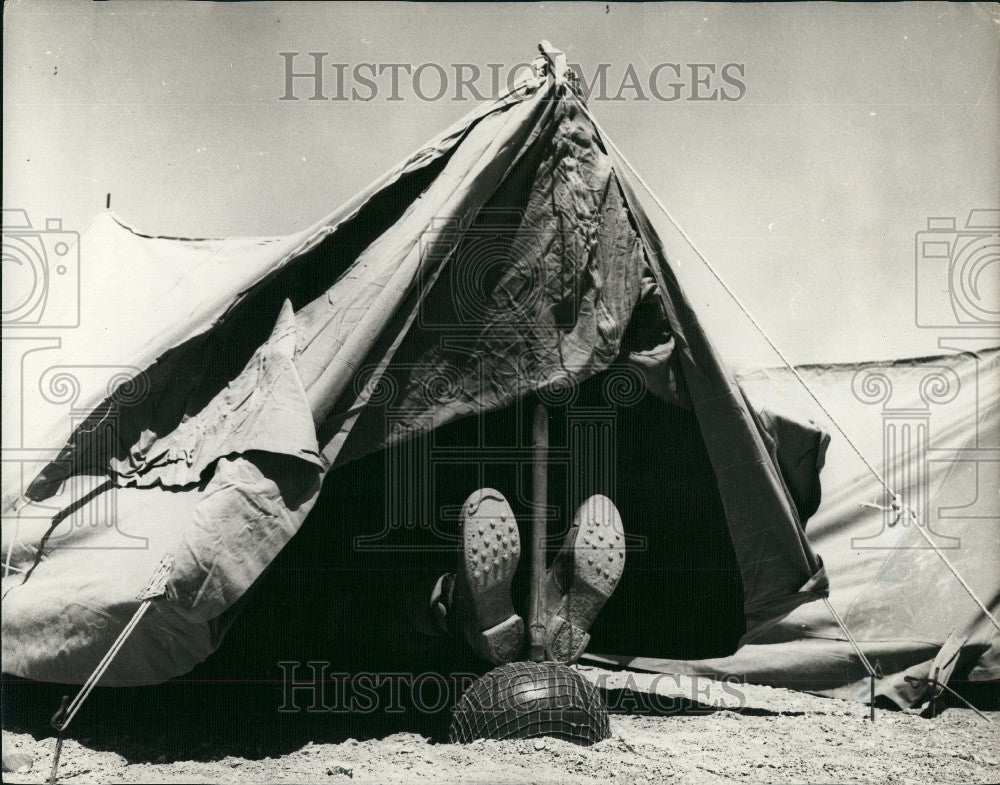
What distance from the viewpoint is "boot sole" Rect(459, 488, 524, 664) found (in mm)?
3984

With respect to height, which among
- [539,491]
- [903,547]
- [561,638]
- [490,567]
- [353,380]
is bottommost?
[561,638]

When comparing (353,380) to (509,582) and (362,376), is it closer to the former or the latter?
(362,376)

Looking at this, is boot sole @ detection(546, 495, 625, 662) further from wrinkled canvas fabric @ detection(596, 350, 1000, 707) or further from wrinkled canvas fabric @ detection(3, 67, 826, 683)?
wrinkled canvas fabric @ detection(596, 350, 1000, 707)

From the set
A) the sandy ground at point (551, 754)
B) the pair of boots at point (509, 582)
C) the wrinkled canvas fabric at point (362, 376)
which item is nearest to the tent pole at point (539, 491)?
the pair of boots at point (509, 582)

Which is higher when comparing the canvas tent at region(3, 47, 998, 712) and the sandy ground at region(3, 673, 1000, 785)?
the canvas tent at region(3, 47, 998, 712)

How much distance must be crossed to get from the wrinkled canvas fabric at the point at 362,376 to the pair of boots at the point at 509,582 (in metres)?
0.43

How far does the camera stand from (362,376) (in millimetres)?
3643

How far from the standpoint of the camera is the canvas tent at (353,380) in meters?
3.39

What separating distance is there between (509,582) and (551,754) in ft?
2.06

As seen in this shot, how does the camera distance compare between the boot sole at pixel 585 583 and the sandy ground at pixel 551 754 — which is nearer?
the sandy ground at pixel 551 754

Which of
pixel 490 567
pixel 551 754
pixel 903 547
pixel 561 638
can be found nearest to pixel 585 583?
pixel 561 638

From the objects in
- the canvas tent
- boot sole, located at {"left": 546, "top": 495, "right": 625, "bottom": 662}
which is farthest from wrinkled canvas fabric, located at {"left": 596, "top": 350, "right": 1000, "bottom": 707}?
boot sole, located at {"left": 546, "top": 495, "right": 625, "bottom": 662}

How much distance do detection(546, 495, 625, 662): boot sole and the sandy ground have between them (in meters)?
0.37

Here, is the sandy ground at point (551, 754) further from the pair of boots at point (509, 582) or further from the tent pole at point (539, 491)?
the tent pole at point (539, 491)
